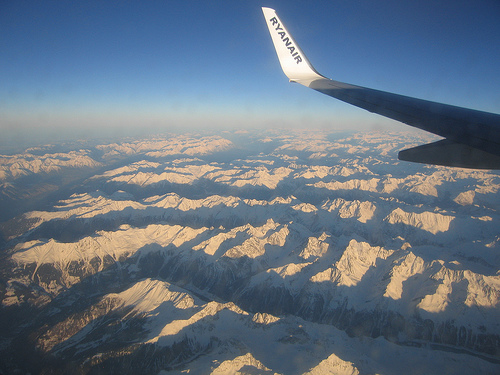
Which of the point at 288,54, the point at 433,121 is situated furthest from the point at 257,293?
the point at 433,121

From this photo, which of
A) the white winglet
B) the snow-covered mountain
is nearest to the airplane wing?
the white winglet

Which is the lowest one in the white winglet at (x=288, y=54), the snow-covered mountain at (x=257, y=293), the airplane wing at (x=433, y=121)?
the snow-covered mountain at (x=257, y=293)

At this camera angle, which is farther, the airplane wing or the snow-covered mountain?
the snow-covered mountain

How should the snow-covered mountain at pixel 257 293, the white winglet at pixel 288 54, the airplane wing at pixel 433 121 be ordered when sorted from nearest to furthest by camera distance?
the airplane wing at pixel 433 121 < the white winglet at pixel 288 54 < the snow-covered mountain at pixel 257 293

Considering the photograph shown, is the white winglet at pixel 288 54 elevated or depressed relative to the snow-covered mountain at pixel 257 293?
elevated

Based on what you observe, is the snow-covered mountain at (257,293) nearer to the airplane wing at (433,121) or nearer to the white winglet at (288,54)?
the airplane wing at (433,121)

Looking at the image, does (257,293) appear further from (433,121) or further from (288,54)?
(433,121)

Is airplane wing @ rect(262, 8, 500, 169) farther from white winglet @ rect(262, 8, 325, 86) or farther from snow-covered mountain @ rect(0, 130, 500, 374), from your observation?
snow-covered mountain @ rect(0, 130, 500, 374)

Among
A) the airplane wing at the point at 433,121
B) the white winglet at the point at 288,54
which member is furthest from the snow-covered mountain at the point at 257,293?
the white winglet at the point at 288,54

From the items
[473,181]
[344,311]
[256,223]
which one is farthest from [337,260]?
[473,181]
